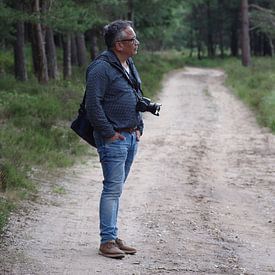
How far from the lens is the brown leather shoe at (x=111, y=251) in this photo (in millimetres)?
5871

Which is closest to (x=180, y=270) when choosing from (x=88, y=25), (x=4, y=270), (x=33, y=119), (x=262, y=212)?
(x=4, y=270)

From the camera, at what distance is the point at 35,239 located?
21.6ft

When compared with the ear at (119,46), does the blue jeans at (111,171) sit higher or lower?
lower

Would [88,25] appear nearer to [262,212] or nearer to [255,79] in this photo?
[255,79]

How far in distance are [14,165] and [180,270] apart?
4.74m

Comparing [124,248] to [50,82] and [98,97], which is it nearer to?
[98,97]

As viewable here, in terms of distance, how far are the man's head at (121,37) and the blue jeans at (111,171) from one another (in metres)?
0.75

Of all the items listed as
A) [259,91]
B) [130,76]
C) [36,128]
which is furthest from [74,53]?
[130,76]

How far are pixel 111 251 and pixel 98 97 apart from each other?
1405 mm

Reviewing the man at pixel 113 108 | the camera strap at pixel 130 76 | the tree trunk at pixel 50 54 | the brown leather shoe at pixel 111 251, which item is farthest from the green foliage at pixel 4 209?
the tree trunk at pixel 50 54

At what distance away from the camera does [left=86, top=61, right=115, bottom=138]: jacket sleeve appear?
557cm

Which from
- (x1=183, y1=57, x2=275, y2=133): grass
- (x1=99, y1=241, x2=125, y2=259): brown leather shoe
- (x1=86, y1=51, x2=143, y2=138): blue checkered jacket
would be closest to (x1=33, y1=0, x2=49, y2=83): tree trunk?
(x1=183, y1=57, x2=275, y2=133): grass

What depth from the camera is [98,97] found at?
558cm

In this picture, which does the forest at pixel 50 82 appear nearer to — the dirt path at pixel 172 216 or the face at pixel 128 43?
the dirt path at pixel 172 216
